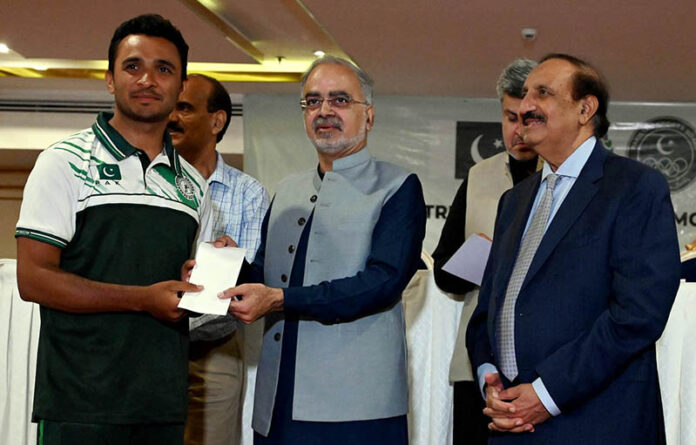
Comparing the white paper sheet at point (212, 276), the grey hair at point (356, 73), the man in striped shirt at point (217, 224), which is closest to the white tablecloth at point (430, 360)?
the man in striped shirt at point (217, 224)

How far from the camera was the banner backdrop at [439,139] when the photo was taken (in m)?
9.74

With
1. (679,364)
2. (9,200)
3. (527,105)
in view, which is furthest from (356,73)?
(9,200)

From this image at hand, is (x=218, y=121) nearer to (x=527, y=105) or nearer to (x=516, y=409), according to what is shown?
(x=527, y=105)

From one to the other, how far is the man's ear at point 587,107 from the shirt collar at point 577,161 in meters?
0.06

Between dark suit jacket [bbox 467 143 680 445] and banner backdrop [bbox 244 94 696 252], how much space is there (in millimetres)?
7612

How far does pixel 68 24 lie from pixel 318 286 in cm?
623

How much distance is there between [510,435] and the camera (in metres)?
2.21

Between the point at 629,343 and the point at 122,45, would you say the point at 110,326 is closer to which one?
the point at 122,45

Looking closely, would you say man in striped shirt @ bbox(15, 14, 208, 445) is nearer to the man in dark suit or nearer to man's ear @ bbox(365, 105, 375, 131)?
man's ear @ bbox(365, 105, 375, 131)

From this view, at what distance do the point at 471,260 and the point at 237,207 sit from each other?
3.01 ft

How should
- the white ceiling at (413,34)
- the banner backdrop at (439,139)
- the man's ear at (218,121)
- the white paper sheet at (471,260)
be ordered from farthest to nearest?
1. the banner backdrop at (439,139)
2. the white ceiling at (413,34)
3. the man's ear at (218,121)
4. the white paper sheet at (471,260)

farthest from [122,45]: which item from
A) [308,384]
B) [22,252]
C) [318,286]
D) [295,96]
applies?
[295,96]

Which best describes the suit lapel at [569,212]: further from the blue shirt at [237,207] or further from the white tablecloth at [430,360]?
the blue shirt at [237,207]

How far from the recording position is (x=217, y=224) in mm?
3152
